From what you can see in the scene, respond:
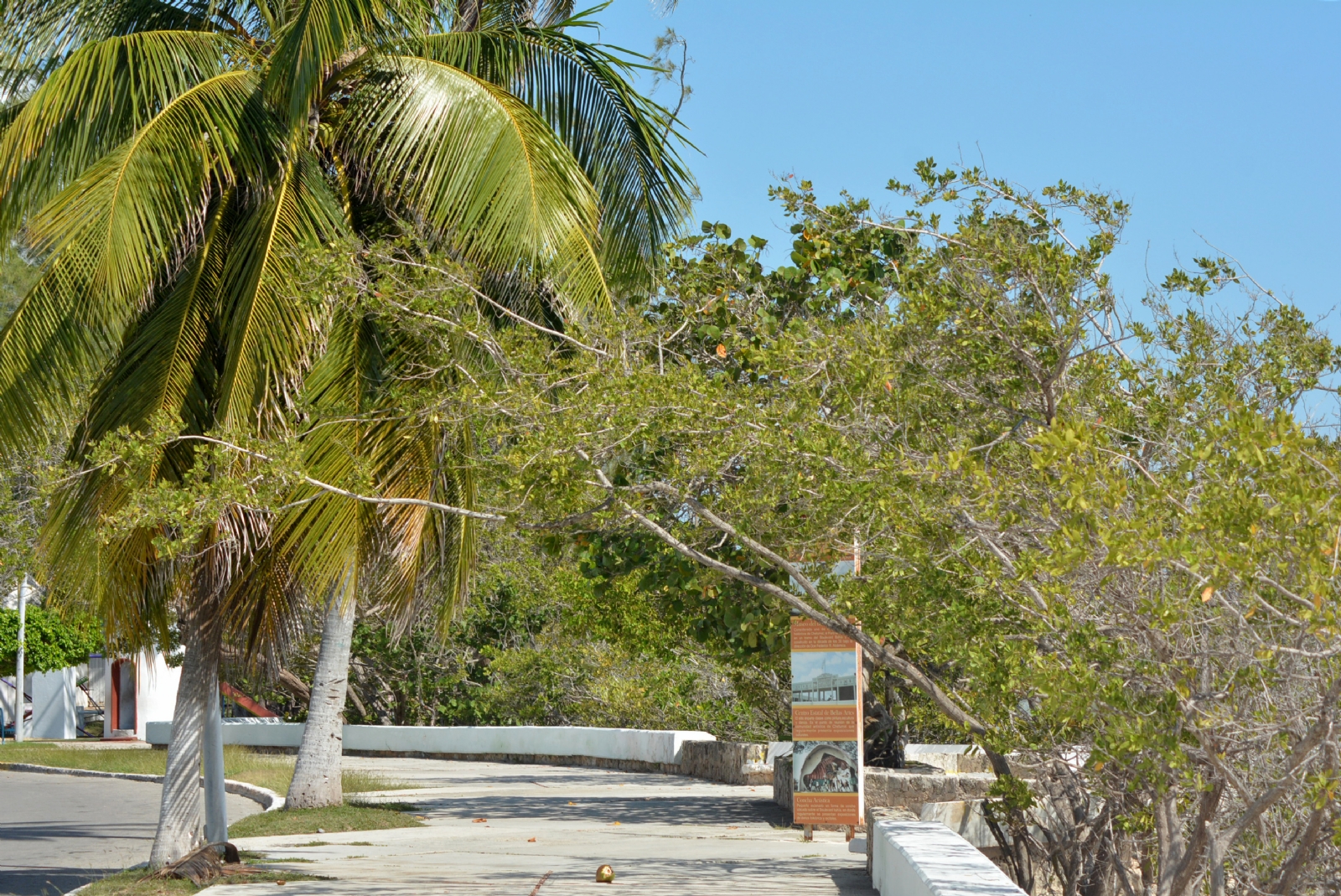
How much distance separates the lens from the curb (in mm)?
17969

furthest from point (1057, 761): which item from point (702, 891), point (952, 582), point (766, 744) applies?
point (766, 744)

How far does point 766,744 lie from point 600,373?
11983 mm

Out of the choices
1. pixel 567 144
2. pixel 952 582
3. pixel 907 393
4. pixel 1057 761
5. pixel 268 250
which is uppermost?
pixel 567 144

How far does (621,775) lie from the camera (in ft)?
72.4

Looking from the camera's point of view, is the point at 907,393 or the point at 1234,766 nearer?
the point at 1234,766

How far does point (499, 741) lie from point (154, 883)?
1668 centimetres

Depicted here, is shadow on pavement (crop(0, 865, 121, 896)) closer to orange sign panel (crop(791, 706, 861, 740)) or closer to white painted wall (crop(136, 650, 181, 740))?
orange sign panel (crop(791, 706, 861, 740))

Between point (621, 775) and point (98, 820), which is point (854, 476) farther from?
point (621, 775)

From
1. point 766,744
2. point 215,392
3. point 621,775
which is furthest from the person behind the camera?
point 621,775

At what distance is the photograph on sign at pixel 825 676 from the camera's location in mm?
11742

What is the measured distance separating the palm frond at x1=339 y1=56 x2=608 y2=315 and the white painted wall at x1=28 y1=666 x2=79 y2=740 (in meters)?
33.6

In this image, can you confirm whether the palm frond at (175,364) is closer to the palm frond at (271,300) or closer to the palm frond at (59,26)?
the palm frond at (271,300)

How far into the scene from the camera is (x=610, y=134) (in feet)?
37.7

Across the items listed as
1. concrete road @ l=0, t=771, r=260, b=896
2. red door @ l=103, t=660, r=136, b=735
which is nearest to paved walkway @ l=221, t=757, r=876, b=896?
concrete road @ l=0, t=771, r=260, b=896
